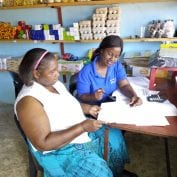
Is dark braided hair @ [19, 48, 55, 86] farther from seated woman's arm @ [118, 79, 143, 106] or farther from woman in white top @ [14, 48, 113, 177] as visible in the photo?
seated woman's arm @ [118, 79, 143, 106]

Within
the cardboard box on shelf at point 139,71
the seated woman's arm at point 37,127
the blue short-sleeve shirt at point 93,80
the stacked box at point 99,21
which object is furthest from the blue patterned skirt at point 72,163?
the stacked box at point 99,21

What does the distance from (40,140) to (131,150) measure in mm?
1324

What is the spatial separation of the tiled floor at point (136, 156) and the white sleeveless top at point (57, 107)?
2.85 ft

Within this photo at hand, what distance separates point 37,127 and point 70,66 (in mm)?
1779

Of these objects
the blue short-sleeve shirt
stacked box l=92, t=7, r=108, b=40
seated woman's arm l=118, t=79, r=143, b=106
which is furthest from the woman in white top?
stacked box l=92, t=7, r=108, b=40

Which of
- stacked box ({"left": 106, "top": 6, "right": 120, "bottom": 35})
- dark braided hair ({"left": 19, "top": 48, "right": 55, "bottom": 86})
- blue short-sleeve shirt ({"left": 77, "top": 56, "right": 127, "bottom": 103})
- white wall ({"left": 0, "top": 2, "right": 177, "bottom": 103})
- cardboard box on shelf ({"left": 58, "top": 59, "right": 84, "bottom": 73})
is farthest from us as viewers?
cardboard box on shelf ({"left": 58, "top": 59, "right": 84, "bottom": 73})

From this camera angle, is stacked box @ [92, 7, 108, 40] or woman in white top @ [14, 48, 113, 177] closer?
woman in white top @ [14, 48, 113, 177]

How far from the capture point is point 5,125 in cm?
301

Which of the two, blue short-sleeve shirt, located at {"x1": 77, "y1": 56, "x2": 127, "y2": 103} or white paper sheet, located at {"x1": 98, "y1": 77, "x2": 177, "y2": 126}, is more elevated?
blue short-sleeve shirt, located at {"x1": 77, "y1": 56, "x2": 127, "y2": 103}

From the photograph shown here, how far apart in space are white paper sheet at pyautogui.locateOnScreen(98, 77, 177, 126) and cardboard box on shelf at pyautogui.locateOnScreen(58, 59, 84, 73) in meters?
1.27

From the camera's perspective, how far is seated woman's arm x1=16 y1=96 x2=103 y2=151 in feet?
3.84

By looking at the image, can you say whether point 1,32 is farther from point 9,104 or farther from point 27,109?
point 27,109

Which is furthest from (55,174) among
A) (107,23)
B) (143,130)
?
(107,23)

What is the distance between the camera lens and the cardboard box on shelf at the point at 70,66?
2869 millimetres
